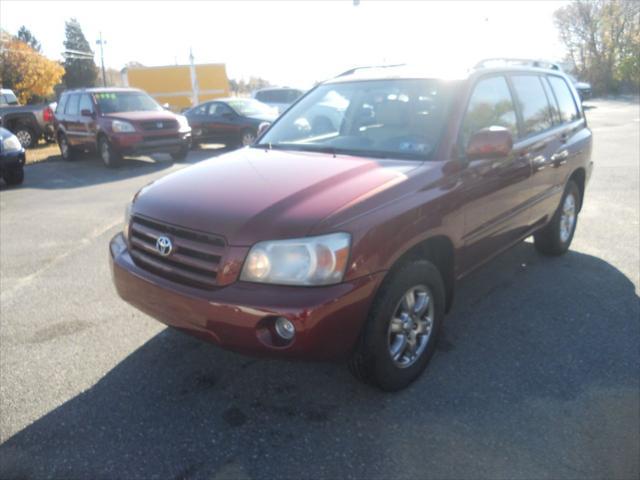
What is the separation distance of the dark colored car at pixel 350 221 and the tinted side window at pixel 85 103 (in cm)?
985

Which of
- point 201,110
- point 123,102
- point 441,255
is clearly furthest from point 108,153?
point 441,255

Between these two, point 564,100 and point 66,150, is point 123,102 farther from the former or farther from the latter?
point 564,100

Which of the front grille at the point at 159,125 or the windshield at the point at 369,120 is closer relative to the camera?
the windshield at the point at 369,120

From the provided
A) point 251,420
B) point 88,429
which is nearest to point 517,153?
point 251,420

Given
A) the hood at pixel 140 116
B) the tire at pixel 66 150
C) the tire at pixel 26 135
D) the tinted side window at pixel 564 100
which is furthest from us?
the tire at pixel 26 135

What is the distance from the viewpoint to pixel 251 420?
2.85 metres

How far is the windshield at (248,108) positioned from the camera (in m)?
15.2

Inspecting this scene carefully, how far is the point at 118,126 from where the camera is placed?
11836mm

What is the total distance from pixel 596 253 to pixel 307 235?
3.99 metres

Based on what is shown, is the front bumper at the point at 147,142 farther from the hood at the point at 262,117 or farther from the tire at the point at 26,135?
the tire at the point at 26,135

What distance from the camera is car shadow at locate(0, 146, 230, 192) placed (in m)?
10.6

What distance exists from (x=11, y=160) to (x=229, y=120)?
6.39 meters

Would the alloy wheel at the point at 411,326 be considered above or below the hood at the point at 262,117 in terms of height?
below

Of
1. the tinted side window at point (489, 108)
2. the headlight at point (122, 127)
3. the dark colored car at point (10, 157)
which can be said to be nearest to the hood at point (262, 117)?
the headlight at point (122, 127)
